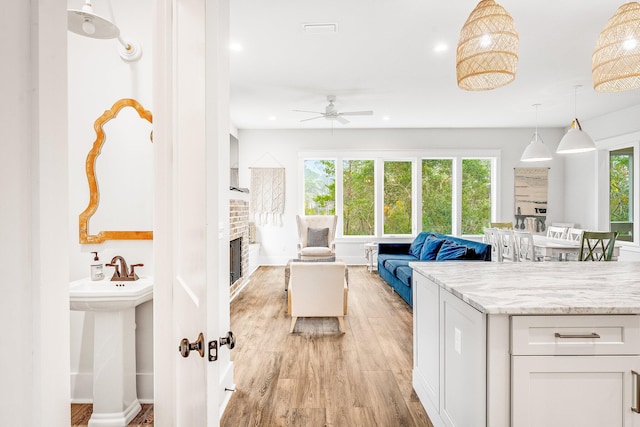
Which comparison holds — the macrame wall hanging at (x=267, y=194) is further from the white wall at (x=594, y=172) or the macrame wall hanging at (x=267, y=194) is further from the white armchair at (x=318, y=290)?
the white wall at (x=594, y=172)

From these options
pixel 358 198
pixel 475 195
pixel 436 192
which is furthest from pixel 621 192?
pixel 358 198

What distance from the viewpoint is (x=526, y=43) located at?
3.58m

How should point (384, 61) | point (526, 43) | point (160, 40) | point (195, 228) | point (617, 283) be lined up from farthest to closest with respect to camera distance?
point (384, 61) → point (526, 43) → point (617, 283) → point (160, 40) → point (195, 228)

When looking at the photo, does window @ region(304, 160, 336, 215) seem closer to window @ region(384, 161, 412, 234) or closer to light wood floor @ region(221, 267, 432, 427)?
window @ region(384, 161, 412, 234)

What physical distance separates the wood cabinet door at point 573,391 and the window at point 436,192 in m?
6.20

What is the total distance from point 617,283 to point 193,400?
2033 millimetres

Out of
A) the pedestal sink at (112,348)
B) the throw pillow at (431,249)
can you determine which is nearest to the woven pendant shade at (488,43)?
the pedestal sink at (112,348)

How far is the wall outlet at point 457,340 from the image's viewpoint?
1.64 meters

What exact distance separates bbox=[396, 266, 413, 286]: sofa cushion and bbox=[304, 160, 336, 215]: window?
305cm

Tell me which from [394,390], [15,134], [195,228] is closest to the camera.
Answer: [15,134]

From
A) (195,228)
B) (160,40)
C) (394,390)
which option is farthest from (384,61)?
(195,228)

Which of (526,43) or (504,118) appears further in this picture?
(504,118)

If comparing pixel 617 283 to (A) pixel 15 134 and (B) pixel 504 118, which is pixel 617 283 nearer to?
(A) pixel 15 134

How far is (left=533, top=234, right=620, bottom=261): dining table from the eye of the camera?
4402 millimetres
